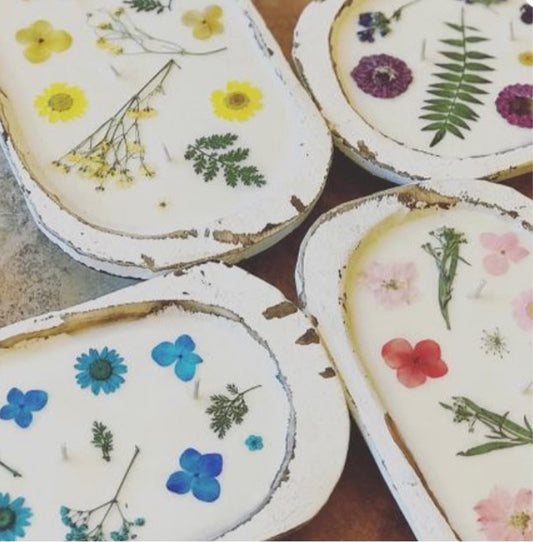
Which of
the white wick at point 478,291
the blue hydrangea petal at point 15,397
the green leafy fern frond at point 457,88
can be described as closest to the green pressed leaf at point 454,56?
the green leafy fern frond at point 457,88

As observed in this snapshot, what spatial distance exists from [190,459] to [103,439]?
7 cm

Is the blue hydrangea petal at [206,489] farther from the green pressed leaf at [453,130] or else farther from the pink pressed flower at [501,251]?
the green pressed leaf at [453,130]

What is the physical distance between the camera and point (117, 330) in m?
0.84

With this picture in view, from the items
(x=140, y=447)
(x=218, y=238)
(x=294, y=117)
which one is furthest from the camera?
(x=294, y=117)

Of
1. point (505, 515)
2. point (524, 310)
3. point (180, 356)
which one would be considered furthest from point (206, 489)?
point (524, 310)

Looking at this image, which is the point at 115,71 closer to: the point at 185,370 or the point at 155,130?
the point at 155,130

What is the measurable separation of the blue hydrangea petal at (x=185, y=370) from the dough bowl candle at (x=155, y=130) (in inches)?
3.7

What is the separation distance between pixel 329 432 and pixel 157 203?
0.95 feet

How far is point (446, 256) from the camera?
36.3 inches

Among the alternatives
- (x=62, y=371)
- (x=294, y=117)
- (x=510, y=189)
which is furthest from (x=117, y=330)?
(x=510, y=189)

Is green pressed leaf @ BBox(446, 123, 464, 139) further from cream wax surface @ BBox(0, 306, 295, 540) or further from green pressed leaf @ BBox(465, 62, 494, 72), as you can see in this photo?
cream wax surface @ BBox(0, 306, 295, 540)

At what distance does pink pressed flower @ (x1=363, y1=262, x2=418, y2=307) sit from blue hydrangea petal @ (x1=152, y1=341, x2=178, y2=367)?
20cm

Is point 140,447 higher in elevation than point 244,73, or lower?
lower

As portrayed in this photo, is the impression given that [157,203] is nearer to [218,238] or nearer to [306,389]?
[218,238]
